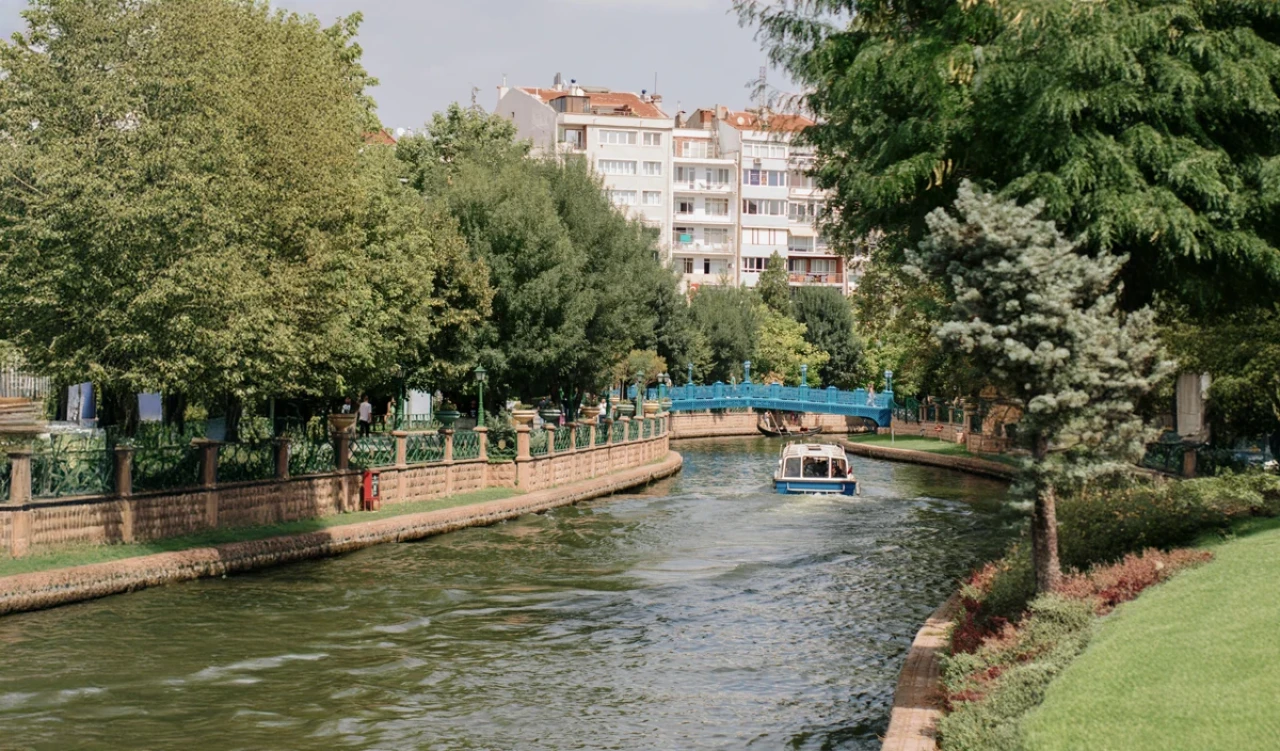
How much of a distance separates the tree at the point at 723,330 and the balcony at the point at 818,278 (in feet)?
85.6

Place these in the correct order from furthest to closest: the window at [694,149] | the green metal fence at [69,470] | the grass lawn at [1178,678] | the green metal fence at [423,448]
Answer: the window at [694,149], the green metal fence at [423,448], the green metal fence at [69,470], the grass lawn at [1178,678]

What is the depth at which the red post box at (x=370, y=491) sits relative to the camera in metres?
35.0

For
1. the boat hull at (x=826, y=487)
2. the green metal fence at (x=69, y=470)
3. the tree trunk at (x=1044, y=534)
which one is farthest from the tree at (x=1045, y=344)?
the boat hull at (x=826, y=487)

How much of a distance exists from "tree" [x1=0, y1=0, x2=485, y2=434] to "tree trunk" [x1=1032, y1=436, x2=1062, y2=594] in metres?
15.8

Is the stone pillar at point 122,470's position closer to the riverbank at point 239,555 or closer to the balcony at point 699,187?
the riverbank at point 239,555

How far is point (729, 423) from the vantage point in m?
96.1

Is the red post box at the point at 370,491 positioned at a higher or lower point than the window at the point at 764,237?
lower

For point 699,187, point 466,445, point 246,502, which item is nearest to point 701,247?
point 699,187

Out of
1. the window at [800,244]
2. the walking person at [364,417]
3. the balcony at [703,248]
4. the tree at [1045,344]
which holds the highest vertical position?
the window at [800,244]

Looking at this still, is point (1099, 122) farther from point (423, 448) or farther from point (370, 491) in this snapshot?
point (423, 448)

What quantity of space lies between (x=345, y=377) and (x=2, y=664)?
21.6 meters

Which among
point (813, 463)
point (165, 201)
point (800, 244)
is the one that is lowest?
point (813, 463)

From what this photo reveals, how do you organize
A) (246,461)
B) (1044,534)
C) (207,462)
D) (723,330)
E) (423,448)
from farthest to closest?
(723,330) → (423,448) → (246,461) → (207,462) → (1044,534)

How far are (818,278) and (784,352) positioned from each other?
88.2ft
